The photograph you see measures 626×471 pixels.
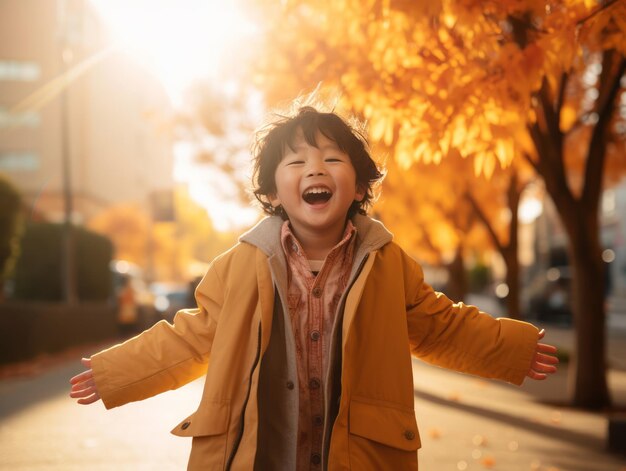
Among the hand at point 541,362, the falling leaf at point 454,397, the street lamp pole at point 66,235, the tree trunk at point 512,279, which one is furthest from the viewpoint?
the street lamp pole at point 66,235

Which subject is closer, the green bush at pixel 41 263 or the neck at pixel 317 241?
the neck at pixel 317 241

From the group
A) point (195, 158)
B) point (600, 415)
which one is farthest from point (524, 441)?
point (195, 158)

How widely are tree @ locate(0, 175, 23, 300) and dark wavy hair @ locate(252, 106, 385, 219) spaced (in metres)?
10.8

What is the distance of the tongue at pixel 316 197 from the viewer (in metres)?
3.39

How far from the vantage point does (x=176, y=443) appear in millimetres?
7344

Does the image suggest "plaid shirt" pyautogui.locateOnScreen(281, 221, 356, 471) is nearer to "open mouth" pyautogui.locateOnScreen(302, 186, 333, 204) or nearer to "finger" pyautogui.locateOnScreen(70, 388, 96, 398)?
"open mouth" pyautogui.locateOnScreen(302, 186, 333, 204)

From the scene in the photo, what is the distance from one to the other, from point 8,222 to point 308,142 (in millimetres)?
11471

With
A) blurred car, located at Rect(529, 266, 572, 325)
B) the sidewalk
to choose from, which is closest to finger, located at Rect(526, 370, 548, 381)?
the sidewalk

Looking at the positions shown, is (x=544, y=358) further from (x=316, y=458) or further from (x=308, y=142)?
(x=308, y=142)

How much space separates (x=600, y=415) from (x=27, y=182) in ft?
179

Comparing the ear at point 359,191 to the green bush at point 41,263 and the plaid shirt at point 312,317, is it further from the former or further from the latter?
the green bush at point 41,263

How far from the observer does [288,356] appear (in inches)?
125

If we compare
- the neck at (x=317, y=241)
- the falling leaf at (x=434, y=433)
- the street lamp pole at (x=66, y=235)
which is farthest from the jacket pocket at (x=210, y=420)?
the street lamp pole at (x=66, y=235)

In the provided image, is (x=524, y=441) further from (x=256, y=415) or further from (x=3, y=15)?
(x=3, y=15)
